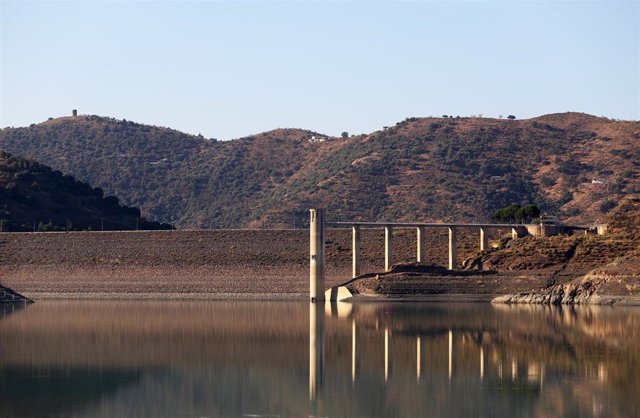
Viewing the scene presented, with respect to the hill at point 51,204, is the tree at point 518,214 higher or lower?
lower

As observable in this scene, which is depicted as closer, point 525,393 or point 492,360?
point 525,393

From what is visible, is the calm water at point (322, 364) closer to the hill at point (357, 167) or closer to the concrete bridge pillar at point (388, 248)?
the concrete bridge pillar at point (388, 248)

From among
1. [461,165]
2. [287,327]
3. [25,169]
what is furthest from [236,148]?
[287,327]

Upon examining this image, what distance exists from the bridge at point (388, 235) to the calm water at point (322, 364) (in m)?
14.2

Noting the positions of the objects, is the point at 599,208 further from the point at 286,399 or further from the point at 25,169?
the point at 286,399

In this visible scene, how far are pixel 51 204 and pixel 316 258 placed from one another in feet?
138

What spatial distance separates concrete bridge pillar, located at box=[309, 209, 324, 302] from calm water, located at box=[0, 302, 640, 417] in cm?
1387

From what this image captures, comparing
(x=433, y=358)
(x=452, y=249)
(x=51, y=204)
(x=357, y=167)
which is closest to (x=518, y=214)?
(x=452, y=249)

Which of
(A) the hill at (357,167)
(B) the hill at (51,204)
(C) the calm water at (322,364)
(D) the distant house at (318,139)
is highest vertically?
(D) the distant house at (318,139)

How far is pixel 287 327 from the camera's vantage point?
63.2 metres

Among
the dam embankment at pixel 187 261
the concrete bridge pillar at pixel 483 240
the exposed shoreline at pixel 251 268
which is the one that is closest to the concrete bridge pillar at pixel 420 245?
the exposed shoreline at pixel 251 268

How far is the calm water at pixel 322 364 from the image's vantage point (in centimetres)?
3784

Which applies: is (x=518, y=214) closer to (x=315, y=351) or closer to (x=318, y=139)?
(x=315, y=351)

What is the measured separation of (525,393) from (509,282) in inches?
1776
